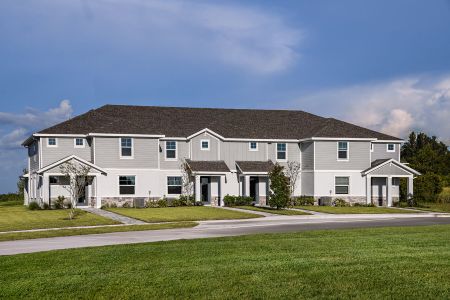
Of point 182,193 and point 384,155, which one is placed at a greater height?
point 384,155

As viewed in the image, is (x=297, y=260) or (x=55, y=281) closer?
(x=55, y=281)

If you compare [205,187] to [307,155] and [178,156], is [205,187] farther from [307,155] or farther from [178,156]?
[307,155]

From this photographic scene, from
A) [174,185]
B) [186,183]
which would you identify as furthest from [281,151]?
[174,185]

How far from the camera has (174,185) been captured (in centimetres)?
4569

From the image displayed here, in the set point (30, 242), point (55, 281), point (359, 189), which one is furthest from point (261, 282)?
point (359, 189)

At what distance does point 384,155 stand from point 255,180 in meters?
11.9

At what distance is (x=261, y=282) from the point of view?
417 inches

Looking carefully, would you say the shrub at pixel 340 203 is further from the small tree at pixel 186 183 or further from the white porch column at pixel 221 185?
the small tree at pixel 186 183

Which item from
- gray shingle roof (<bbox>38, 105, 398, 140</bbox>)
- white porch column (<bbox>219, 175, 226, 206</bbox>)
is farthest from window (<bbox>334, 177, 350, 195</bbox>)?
white porch column (<bbox>219, 175, 226, 206</bbox>)

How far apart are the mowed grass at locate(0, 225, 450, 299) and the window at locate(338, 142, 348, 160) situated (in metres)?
30.5

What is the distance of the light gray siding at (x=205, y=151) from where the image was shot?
4638 cm

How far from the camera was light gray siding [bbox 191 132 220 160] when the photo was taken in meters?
46.4

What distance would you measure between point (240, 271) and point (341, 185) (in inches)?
1427

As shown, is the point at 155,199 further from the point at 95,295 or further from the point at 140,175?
the point at 95,295
